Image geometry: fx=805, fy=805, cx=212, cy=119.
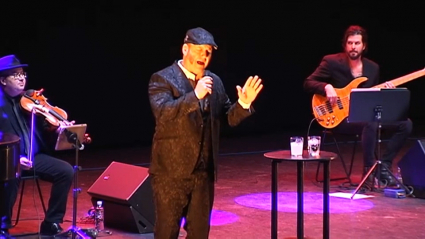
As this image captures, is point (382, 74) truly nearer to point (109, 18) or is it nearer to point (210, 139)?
point (109, 18)

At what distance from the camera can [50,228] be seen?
20.2ft

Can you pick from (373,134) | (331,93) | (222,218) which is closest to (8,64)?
(222,218)

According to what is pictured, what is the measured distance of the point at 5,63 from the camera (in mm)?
6125

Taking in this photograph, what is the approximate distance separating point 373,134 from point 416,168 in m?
0.65

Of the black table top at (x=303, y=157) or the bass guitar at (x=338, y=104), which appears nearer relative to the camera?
the black table top at (x=303, y=157)

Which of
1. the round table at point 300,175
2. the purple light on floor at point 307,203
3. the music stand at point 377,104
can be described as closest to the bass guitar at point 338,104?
the music stand at point 377,104

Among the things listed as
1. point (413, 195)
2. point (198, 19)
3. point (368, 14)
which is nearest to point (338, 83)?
point (413, 195)

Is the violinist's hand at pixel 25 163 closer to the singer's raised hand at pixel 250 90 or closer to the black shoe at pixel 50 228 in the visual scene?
the black shoe at pixel 50 228

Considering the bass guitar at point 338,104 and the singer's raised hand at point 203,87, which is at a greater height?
the singer's raised hand at point 203,87

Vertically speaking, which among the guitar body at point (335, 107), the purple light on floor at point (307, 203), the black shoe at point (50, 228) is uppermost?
the guitar body at point (335, 107)

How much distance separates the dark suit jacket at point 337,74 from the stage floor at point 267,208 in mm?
1022

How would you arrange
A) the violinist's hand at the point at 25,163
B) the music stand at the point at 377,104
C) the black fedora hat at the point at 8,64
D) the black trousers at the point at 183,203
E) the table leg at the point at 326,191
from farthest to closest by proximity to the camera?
the music stand at the point at 377,104, the black fedora hat at the point at 8,64, the violinist's hand at the point at 25,163, the table leg at the point at 326,191, the black trousers at the point at 183,203

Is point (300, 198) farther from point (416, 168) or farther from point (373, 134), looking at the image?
point (373, 134)

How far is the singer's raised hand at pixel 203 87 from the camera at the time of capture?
160 inches
